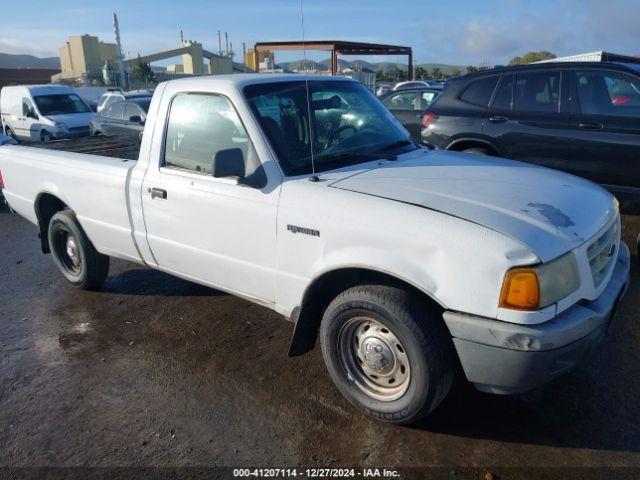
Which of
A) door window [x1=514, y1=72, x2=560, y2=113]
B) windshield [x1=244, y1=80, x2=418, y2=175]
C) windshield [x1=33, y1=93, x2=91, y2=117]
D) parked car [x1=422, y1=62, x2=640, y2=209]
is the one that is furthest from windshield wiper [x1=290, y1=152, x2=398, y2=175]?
windshield [x1=33, y1=93, x2=91, y2=117]

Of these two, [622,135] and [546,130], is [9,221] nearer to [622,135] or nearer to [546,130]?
Answer: [546,130]

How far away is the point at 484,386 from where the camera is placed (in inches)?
106

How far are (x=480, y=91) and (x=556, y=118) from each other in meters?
1.09

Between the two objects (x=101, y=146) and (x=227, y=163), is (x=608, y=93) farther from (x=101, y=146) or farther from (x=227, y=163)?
(x=101, y=146)

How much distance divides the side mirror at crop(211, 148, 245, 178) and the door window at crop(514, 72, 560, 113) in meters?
4.70

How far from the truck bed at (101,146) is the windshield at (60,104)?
1174 centimetres

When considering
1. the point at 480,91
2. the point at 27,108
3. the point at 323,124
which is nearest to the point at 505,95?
the point at 480,91

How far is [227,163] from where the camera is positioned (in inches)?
125

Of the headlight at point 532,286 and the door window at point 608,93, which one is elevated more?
the door window at point 608,93

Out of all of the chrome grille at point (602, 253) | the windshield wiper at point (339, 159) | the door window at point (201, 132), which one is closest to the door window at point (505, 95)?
the windshield wiper at point (339, 159)

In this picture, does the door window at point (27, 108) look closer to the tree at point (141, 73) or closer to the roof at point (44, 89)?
the roof at point (44, 89)

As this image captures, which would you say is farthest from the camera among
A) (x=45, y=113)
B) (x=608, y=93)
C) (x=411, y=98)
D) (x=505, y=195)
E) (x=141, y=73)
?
(x=141, y=73)

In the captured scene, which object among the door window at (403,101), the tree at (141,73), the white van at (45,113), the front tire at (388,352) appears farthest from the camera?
the tree at (141,73)

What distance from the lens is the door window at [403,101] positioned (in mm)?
11938
